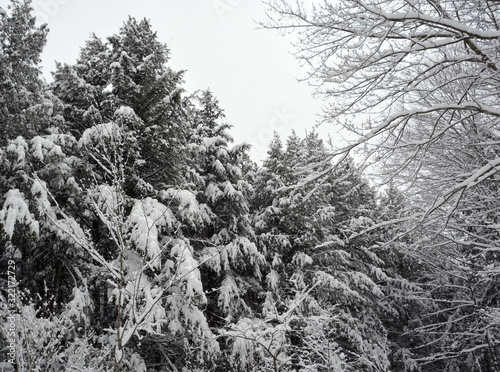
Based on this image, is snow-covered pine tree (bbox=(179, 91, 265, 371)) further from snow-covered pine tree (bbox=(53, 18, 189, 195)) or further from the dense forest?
snow-covered pine tree (bbox=(53, 18, 189, 195))

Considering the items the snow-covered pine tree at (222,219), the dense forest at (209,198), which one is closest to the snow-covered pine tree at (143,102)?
the dense forest at (209,198)

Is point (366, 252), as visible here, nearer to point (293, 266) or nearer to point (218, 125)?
point (293, 266)

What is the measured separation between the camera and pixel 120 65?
8.62 metres

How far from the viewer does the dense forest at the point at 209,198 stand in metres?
3.86

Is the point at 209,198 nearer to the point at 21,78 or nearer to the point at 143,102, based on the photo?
the point at 143,102

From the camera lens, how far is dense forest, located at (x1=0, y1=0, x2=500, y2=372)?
386 cm

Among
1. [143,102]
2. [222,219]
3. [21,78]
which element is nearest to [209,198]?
[222,219]

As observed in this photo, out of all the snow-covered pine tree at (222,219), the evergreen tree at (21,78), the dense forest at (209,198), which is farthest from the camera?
the snow-covered pine tree at (222,219)

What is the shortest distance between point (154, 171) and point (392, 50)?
7.12 meters

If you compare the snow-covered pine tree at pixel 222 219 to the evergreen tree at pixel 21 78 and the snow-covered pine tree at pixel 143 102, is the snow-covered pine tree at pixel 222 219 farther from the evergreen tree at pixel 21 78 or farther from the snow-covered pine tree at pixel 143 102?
the evergreen tree at pixel 21 78

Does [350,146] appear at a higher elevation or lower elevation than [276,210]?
lower

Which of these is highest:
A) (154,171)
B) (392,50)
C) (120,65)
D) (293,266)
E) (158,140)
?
(120,65)

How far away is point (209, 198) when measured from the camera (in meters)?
11.4

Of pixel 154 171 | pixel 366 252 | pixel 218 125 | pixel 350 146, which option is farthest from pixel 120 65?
pixel 366 252
